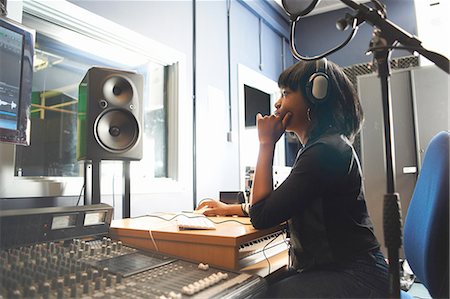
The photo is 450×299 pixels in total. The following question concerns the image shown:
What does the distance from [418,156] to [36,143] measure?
271 cm

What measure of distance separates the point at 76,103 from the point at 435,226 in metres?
1.65

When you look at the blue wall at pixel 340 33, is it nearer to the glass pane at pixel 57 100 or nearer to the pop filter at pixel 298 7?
the glass pane at pixel 57 100

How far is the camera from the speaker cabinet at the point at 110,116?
4.06 feet

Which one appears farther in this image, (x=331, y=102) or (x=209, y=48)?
(x=209, y=48)

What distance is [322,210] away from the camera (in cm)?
92

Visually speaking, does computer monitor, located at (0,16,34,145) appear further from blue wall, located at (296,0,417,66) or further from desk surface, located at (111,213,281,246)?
blue wall, located at (296,0,417,66)

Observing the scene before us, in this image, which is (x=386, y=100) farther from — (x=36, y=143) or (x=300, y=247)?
(x=36, y=143)

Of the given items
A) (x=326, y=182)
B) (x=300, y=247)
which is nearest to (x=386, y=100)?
(x=326, y=182)

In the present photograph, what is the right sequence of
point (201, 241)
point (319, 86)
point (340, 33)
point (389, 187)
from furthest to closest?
point (340, 33) → point (319, 86) → point (201, 241) → point (389, 187)

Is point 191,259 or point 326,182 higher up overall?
point 326,182

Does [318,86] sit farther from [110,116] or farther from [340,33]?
[340,33]

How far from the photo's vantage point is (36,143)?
4.85 ft

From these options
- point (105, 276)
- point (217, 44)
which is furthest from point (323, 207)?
point (217, 44)

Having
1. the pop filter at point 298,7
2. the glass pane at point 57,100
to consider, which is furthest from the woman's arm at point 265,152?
the glass pane at point 57,100
